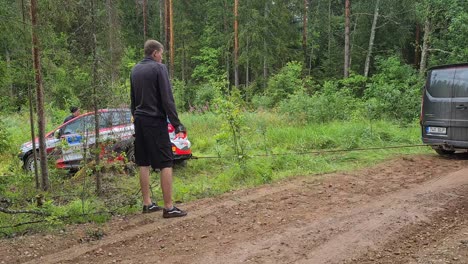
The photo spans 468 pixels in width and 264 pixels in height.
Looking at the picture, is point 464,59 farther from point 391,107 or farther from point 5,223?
point 5,223

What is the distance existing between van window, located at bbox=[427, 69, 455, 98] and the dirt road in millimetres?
3198

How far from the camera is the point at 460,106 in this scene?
799 centimetres

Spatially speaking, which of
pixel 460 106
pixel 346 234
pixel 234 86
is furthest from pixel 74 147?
pixel 234 86

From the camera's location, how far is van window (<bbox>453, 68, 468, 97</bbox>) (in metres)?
7.98

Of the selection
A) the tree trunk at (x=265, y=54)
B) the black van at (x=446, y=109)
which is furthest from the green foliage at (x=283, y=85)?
the black van at (x=446, y=109)

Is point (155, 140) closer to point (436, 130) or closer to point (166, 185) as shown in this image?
point (166, 185)

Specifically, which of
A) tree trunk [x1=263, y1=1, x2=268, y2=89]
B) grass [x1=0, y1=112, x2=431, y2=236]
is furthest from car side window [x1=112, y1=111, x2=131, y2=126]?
tree trunk [x1=263, y1=1, x2=268, y2=89]

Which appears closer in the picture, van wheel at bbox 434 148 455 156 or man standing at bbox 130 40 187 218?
man standing at bbox 130 40 187 218

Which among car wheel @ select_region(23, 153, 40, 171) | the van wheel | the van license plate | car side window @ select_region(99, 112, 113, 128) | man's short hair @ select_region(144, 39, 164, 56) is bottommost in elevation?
car wheel @ select_region(23, 153, 40, 171)

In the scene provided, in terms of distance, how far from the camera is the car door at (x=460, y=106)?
313 inches

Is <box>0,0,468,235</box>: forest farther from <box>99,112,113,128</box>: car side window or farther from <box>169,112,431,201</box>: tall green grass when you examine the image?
<box>99,112,113,128</box>: car side window

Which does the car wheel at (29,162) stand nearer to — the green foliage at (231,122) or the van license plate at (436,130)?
the green foliage at (231,122)

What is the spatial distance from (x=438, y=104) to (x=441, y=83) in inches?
17.4

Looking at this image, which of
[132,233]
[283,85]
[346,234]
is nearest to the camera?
[346,234]
